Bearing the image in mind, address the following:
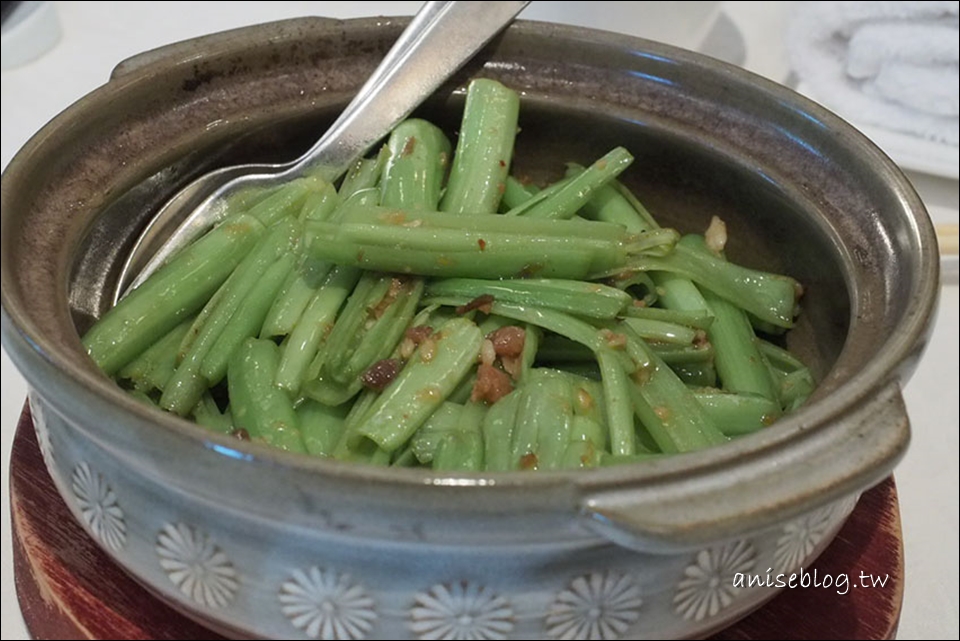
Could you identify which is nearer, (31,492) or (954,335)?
(31,492)

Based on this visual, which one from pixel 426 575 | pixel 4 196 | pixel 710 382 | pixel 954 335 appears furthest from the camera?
pixel 954 335

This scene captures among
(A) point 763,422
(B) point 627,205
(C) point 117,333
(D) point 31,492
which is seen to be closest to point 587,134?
(B) point 627,205

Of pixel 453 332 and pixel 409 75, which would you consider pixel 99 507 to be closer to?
pixel 453 332

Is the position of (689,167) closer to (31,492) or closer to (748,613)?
(748,613)

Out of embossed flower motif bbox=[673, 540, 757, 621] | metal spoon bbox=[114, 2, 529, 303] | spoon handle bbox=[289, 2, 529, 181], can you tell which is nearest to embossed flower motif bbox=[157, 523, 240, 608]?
embossed flower motif bbox=[673, 540, 757, 621]

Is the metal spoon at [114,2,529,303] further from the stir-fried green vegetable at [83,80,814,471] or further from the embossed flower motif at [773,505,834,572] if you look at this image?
the embossed flower motif at [773,505,834,572]

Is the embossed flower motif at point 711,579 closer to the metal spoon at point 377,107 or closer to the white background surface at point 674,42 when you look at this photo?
the white background surface at point 674,42
